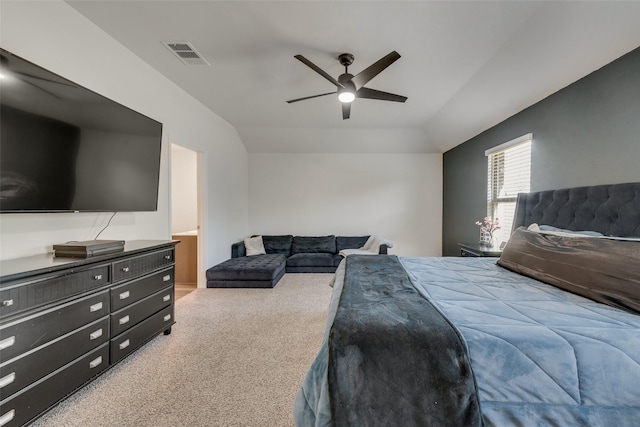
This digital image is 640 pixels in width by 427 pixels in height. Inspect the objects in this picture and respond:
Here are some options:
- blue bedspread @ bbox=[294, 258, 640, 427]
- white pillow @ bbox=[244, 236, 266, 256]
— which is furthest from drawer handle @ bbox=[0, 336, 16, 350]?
white pillow @ bbox=[244, 236, 266, 256]

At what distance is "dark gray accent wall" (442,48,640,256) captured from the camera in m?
2.04

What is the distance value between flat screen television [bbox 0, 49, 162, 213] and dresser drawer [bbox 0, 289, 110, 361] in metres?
0.69

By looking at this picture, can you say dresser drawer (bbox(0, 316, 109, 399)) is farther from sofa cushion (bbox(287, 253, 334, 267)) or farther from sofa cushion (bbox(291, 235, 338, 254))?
sofa cushion (bbox(291, 235, 338, 254))

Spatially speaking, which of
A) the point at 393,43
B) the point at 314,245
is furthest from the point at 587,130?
the point at 314,245

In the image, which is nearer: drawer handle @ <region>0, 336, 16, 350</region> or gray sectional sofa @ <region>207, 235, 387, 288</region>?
drawer handle @ <region>0, 336, 16, 350</region>

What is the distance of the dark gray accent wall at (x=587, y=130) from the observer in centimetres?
204

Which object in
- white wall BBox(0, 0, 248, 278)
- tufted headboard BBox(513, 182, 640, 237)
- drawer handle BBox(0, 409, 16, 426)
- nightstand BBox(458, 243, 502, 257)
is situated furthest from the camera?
nightstand BBox(458, 243, 502, 257)

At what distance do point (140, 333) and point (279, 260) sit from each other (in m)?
2.79

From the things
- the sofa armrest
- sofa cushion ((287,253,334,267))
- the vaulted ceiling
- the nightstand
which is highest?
the vaulted ceiling

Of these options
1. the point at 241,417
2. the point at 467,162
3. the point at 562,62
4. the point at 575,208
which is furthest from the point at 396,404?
the point at 467,162

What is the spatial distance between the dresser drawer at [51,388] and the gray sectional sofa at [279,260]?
2.32 metres

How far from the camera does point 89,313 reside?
1.83 meters

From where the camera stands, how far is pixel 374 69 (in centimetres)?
244

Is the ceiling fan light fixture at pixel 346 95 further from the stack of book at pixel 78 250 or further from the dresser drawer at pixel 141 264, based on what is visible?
the stack of book at pixel 78 250
